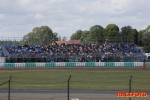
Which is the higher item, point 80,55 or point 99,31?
point 99,31

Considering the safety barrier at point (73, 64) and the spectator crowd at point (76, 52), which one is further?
the spectator crowd at point (76, 52)

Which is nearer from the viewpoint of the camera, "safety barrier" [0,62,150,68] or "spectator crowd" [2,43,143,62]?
"safety barrier" [0,62,150,68]

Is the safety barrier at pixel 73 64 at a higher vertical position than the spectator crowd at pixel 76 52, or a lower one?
lower

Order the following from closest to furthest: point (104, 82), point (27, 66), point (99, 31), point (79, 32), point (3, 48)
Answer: point (104, 82) < point (27, 66) < point (3, 48) < point (99, 31) < point (79, 32)

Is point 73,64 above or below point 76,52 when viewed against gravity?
below

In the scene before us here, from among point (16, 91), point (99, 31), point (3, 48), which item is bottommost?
point (16, 91)

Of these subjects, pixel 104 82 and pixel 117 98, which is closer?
pixel 117 98

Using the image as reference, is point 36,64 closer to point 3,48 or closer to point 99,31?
point 3,48

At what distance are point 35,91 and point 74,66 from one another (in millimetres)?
31329

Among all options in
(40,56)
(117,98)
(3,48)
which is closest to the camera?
(117,98)

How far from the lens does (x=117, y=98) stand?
20.5m

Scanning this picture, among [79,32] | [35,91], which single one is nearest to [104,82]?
[35,91]

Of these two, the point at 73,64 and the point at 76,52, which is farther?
the point at 76,52

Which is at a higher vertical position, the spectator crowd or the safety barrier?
the spectator crowd
